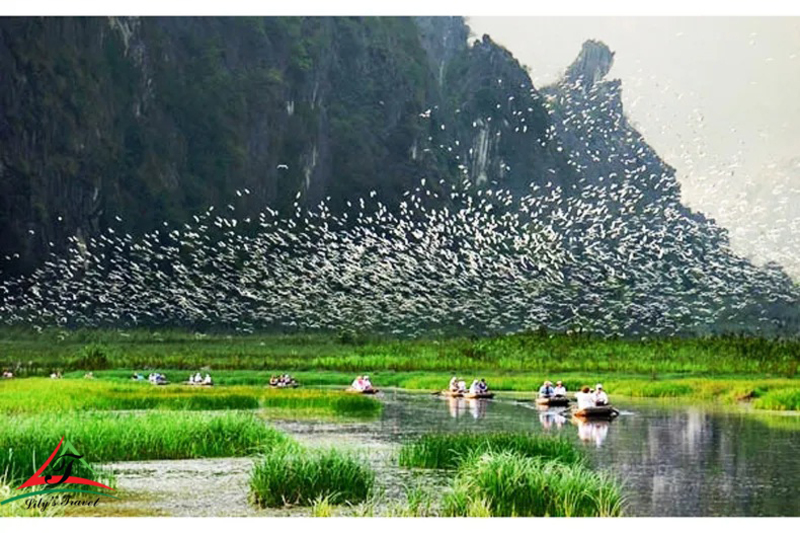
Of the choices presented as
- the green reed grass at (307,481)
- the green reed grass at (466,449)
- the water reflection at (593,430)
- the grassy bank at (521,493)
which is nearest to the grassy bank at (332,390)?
the water reflection at (593,430)

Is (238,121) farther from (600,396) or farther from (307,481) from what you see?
(307,481)

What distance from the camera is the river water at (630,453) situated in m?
12.2

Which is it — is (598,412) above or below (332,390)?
below

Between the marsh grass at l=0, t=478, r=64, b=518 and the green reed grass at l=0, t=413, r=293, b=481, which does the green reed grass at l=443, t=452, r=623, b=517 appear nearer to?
the green reed grass at l=0, t=413, r=293, b=481

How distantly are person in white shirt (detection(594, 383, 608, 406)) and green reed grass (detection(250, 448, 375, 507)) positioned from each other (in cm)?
751

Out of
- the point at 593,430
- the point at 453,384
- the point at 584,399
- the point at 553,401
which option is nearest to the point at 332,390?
the point at 453,384

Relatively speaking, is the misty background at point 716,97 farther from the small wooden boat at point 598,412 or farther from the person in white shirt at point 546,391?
the person in white shirt at point 546,391

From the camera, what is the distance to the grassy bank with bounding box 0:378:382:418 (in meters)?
18.0

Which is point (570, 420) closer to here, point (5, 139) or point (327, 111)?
point (327, 111)

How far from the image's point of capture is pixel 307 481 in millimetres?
12023

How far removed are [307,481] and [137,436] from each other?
10.9 ft

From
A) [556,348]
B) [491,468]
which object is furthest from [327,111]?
[491,468]

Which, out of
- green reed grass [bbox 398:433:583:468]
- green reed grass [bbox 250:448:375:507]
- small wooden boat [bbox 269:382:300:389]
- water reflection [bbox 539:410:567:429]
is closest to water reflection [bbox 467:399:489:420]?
water reflection [bbox 539:410:567:429]
